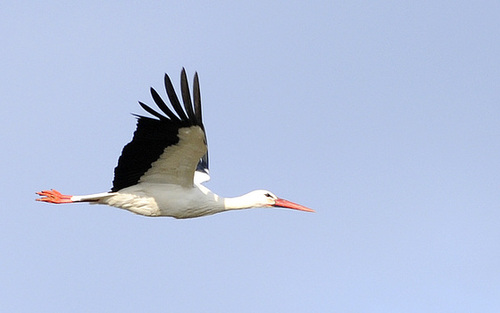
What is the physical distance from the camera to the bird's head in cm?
1742

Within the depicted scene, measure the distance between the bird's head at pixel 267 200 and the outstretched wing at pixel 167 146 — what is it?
1307 mm

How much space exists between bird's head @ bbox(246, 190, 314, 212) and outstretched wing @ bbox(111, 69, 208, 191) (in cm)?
131

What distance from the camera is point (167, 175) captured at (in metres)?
16.5

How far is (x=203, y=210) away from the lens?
54.9 ft

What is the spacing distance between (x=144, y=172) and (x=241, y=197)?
171cm

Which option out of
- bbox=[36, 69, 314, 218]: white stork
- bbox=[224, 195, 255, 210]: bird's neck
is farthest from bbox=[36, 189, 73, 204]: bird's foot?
bbox=[224, 195, 255, 210]: bird's neck

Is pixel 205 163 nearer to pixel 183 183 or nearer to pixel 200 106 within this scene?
pixel 183 183

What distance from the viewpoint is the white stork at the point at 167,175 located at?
50.0ft

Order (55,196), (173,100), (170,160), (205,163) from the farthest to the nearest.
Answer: (205,163) < (55,196) < (170,160) < (173,100)

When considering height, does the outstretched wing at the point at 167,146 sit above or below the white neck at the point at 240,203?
above

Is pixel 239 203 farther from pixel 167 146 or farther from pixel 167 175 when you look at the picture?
pixel 167 146

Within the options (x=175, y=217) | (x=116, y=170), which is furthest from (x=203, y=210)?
(x=116, y=170)

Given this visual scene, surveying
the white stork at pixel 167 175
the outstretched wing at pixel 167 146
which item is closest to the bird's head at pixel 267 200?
Answer: the white stork at pixel 167 175

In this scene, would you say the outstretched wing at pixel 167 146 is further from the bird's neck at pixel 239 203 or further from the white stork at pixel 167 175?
the bird's neck at pixel 239 203
